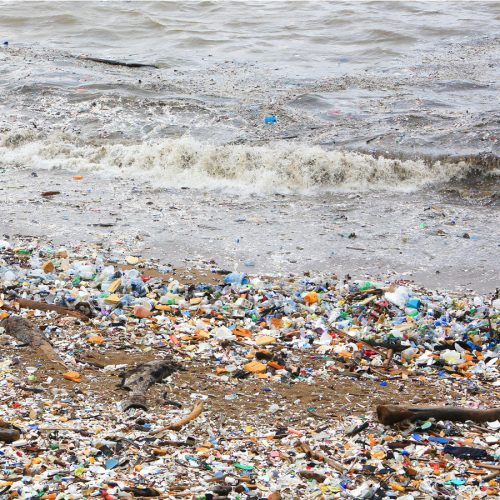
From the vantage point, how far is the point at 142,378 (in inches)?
167

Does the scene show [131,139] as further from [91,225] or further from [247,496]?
[247,496]

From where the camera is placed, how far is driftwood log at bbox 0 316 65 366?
177 inches

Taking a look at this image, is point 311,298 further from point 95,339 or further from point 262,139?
point 262,139

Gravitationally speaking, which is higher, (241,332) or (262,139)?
(262,139)

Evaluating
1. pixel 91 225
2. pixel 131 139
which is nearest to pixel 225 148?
pixel 131 139

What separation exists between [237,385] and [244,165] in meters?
6.49

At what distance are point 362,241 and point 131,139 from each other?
17.7 feet

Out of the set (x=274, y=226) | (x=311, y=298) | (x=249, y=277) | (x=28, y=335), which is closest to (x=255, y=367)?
(x=311, y=298)

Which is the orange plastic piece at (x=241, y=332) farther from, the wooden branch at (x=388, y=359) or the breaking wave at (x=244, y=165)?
the breaking wave at (x=244, y=165)

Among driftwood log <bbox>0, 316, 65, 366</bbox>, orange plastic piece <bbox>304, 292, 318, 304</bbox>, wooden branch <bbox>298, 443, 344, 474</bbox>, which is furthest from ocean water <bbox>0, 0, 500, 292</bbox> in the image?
wooden branch <bbox>298, 443, 344, 474</bbox>

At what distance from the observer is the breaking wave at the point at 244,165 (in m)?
10.1

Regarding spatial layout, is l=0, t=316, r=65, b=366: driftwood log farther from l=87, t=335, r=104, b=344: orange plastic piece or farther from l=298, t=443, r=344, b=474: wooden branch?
l=298, t=443, r=344, b=474: wooden branch

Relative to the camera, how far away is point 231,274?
6.26 metres

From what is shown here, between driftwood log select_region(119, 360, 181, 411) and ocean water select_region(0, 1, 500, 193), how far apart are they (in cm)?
560
